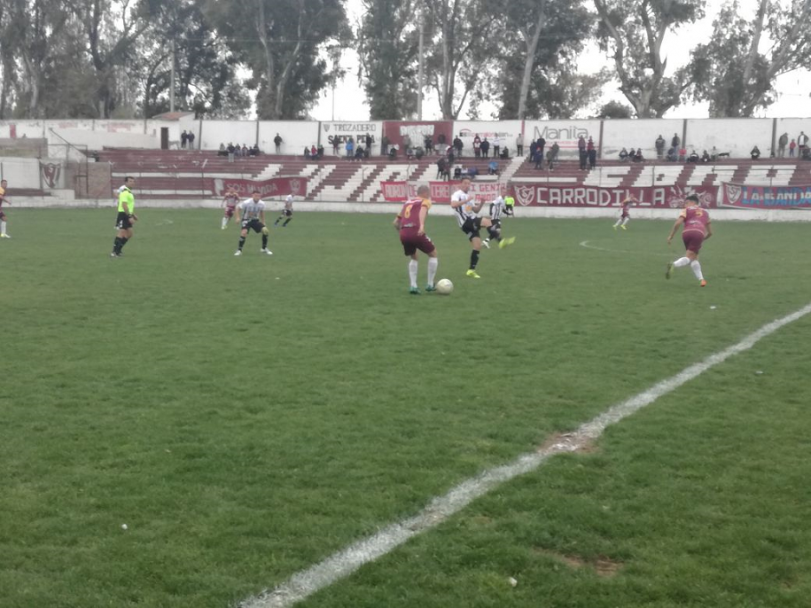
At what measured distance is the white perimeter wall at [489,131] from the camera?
5381cm

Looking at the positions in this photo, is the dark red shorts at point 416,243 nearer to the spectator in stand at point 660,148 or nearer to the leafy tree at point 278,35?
the spectator in stand at point 660,148

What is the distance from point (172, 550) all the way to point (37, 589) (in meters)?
0.66

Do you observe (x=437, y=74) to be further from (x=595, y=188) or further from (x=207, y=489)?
(x=207, y=489)

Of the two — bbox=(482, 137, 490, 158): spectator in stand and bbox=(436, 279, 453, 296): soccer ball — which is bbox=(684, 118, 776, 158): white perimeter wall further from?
bbox=(436, 279, 453, 296): soccer ball

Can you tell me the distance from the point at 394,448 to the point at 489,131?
5004 centimetres

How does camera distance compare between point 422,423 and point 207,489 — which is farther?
point 422,423

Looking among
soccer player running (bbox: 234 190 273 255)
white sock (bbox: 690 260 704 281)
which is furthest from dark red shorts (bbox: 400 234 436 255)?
soccer player running (bbox: 234 190 273 255)

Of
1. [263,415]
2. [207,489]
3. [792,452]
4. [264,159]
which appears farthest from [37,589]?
[264,159]

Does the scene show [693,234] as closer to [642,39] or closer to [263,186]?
[263,186]

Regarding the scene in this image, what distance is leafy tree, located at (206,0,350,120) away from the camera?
6769 cm

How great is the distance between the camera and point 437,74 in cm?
7019

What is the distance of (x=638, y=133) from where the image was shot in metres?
51.6

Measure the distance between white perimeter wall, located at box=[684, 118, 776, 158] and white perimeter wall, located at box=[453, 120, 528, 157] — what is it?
407 inches

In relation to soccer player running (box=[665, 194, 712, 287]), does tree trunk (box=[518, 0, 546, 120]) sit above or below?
above
